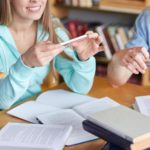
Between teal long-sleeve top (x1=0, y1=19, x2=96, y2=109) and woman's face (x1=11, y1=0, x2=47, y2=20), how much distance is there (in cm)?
11

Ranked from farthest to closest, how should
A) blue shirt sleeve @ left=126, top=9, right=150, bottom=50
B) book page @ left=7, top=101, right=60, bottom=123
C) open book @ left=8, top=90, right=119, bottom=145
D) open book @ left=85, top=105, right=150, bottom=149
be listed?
blue shirt sleeve @ left=126, top=9, right=150, bottom=50
book page @ left=7, top=101, right=60, bottom=123
open book @ left=8, top=90, right=119, bottom=145
open book @ left=85, top=105, right=150, bottom=149

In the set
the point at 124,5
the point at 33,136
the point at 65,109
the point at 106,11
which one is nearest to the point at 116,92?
the point at 65,109

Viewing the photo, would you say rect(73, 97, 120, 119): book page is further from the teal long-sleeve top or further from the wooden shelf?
the wooden shelf

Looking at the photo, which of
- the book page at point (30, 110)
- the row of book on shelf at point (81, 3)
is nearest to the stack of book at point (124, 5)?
the row of book on shelf at point (81, 3)

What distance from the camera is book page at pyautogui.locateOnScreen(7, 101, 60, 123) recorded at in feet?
4.12

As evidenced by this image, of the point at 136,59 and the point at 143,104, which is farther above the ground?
the point at 136,59

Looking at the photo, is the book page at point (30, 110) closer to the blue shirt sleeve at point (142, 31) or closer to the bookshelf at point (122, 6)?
the blue shirt sleeve at point (142, 31)

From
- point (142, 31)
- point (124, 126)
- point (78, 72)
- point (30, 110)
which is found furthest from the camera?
point (142, 31)

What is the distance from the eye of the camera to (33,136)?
108 cm

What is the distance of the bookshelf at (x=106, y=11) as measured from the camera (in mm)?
2570

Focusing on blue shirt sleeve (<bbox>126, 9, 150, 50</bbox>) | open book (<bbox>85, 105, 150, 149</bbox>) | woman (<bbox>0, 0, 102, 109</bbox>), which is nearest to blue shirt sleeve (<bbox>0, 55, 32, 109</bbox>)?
woman (<bbox>0, 0, 102, 109</bbox>)

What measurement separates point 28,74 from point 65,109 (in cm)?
17

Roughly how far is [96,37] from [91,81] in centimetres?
22

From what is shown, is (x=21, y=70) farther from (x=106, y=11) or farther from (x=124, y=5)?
(x=106, y=11)
